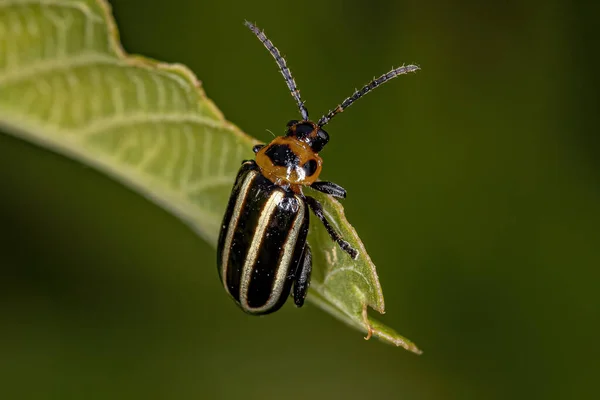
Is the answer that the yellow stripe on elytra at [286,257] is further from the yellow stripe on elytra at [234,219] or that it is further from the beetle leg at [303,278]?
the yellow stripe on elytra at [234,219]

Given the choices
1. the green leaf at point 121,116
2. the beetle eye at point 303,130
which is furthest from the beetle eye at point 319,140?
the green leaf at point 121,116

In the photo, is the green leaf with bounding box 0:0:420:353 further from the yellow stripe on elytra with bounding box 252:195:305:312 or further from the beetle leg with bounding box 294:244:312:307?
the yellow stripe on elytra with bounding box 252:195:305:312

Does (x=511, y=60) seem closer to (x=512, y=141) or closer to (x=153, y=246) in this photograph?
(x=512, y=141)

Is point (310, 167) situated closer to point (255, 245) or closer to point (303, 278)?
point (255, 245)

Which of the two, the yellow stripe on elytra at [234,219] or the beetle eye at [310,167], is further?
the beetle eye at [310,167]

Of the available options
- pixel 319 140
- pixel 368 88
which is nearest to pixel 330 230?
pixel 319 140

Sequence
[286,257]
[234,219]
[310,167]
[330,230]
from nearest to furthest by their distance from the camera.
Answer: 1. [330,230]
2. [234,219]
3. [286,257]
4. [310,167]

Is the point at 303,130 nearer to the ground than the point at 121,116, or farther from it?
farther from it
